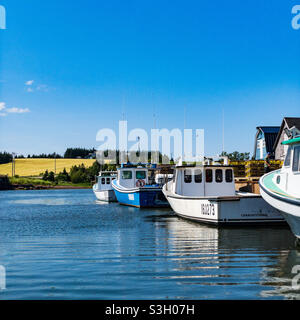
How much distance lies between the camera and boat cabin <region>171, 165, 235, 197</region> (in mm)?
24531

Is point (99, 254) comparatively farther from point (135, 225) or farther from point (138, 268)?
point (135, 225)

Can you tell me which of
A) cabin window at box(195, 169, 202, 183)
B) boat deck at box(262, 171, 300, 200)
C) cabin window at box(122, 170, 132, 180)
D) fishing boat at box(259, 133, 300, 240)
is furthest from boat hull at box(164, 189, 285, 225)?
cabin window at box(122, 170, 132, 180)

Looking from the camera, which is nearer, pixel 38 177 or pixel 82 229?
pixel 82 229

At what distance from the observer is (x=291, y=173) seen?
48.4ft

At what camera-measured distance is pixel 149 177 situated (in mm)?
41938

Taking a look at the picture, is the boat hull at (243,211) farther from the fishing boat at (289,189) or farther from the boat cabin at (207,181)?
the boat cabin at (207,181)

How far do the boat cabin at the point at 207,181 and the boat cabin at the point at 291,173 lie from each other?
28.9ft

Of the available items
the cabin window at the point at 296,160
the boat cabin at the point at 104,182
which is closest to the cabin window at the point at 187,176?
the cabin window at the point at 296,160

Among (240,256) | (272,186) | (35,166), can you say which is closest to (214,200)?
(272,186)

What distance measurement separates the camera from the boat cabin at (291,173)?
562 inches

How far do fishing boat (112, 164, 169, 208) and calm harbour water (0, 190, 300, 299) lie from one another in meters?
13.7

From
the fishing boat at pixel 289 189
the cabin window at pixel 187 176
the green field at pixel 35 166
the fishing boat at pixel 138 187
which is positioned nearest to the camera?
the fishing boat at pixel 289 189

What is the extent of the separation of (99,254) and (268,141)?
3603 centimetres
